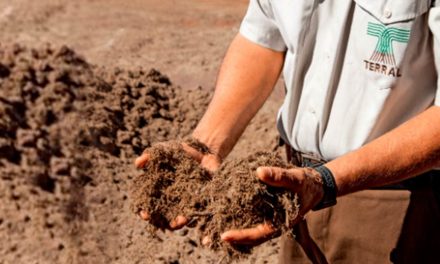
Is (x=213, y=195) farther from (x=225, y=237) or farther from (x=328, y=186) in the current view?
(x=328, y=186)

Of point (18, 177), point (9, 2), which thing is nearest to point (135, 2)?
point (9, 2)

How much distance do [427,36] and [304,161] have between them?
0.54 metres

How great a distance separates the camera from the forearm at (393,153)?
206 centimetres

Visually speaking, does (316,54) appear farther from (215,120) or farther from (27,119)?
(27,119)

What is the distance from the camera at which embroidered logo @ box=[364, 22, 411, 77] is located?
208 centimetres

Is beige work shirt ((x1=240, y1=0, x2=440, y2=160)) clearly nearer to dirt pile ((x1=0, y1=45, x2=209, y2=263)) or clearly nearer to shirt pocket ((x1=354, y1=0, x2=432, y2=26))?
shirt pocket ((x1=354, y1=0, x2=432, y2=26))

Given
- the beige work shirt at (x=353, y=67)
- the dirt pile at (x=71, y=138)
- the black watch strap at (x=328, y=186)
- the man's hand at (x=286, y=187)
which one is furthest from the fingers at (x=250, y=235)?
the dirt pile at (x=71, y=138)

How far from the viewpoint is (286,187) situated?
77.5 inches

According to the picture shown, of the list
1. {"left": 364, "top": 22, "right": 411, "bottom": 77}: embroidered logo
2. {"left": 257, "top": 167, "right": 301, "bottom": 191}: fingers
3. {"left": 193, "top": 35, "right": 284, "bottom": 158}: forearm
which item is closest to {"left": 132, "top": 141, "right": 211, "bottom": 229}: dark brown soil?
{"left": 193, "top": 35, "right": 284, "bottom": 158}: forearm

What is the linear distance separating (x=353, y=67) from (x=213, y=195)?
1.57ft

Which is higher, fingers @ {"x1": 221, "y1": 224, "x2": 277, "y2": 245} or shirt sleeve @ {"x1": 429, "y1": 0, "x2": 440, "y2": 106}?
shirt sleeve @ {"x1": 429, "y1": 0, "x2": 440, "y2": 106}

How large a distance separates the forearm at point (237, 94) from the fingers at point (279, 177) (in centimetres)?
51

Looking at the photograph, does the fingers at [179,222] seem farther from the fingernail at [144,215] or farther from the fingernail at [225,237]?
the fingernail at [225,237]

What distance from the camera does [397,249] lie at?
2.42 meters
